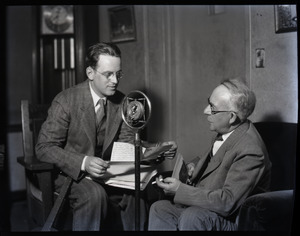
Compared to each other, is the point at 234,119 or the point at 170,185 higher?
the point at 234,119

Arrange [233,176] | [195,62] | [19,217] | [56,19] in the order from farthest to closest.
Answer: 1. [56,19]
2. [19,217]
3. [195,62]
4. [233,176]

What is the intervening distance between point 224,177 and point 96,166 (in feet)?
1.38

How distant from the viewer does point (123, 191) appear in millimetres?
1472

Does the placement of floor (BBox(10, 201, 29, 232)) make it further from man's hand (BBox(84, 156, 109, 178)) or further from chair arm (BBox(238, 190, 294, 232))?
chair arm (BBox(238, 190, 294, 232))

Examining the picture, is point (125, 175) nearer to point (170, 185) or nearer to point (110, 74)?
point (170, 185)

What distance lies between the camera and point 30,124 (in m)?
1.63

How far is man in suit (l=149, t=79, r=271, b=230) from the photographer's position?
1.25m

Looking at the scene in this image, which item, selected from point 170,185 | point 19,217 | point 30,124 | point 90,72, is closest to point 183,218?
point 170,185

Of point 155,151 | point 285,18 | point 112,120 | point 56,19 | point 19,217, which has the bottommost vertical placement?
point 19,217

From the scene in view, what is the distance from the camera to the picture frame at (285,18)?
1375mm

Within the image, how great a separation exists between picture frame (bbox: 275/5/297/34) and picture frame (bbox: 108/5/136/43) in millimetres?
539

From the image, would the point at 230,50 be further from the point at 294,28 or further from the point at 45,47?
the point at 45,47

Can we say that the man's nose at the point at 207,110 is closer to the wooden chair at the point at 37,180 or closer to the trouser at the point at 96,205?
the trouser at the point at 96,205

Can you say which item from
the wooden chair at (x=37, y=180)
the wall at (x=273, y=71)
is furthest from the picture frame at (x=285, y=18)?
the wooden chair at (x=37, y=180)
